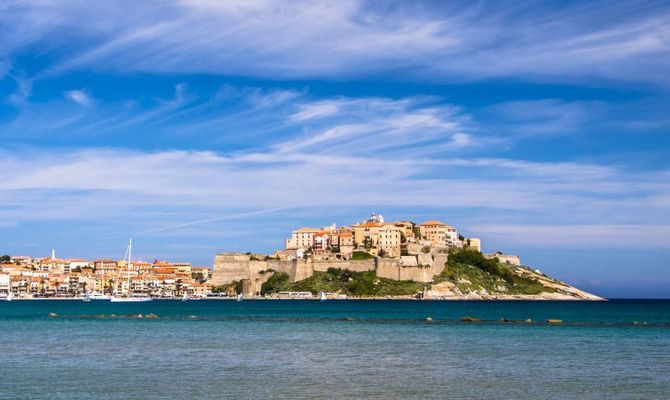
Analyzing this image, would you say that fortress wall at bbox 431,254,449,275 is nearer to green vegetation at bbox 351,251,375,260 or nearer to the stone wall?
the stone wall

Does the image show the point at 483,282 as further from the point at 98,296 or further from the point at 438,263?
the point at 98,296

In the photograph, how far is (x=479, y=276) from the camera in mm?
122062

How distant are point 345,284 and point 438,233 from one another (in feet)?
79.7

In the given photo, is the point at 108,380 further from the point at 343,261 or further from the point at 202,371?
the point at 343,261

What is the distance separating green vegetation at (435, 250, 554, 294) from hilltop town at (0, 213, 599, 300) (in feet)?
0.48

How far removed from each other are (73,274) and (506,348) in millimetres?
134494

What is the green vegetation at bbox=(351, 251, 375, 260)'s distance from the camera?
398 ft

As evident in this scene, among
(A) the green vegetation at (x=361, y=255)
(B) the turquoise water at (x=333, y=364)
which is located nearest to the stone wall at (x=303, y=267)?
(A) the green vegetation at (x=361, y=255)

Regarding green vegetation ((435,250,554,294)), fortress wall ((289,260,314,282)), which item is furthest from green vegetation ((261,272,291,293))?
green vegetation ((435,250,554,294))

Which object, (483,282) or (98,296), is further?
(98,296)

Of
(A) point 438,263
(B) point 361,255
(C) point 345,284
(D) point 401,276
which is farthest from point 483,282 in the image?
(C) point 345,284

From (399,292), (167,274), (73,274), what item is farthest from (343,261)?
(73,274)

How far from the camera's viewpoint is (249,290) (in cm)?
12612

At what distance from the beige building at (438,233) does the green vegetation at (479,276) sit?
1082cm
